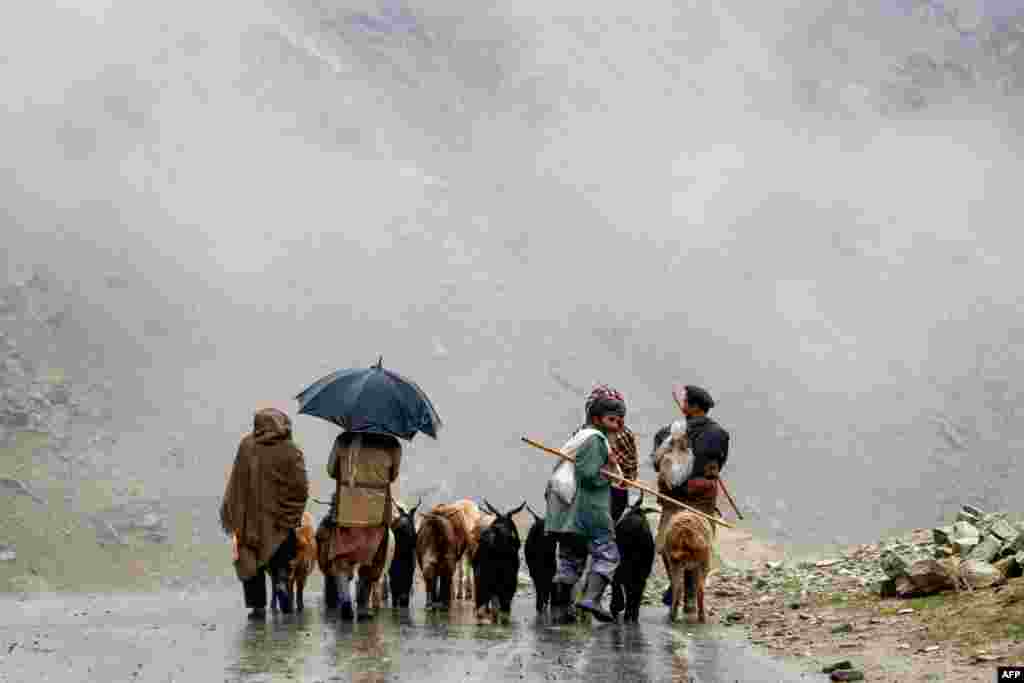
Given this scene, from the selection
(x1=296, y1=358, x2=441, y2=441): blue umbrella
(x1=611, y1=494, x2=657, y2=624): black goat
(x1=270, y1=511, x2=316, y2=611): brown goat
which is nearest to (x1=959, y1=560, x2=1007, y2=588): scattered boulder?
(x1=611, y1=494, x2=657, y2=624): black goat

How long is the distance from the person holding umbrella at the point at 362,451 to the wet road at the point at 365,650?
65cm

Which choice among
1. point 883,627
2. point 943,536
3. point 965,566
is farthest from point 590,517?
point 943,536

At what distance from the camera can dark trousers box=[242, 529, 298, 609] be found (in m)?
12.5

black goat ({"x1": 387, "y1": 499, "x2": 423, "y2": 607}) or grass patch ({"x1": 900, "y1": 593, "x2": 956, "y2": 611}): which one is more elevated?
black goat ({"x1": 387, "y1": 499, "x2": 423, "y2": 607})

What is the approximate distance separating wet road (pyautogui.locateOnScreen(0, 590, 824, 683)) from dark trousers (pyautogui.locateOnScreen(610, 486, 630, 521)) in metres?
1.43

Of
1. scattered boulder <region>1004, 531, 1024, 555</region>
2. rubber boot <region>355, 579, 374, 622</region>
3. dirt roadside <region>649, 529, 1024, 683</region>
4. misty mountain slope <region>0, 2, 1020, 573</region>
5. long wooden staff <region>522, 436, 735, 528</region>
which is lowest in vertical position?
dirt roadside <region>649, 529, 1024, 683</region>

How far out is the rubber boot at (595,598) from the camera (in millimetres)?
12062

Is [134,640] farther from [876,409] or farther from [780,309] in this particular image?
[780,309]

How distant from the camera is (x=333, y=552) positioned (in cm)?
1270

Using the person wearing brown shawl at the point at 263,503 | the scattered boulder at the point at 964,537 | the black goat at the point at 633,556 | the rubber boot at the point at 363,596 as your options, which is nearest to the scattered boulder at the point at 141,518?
the rubber boot at the point at 363,596

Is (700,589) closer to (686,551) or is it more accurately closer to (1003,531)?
(686,551)

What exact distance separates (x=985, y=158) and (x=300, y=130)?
121 feet

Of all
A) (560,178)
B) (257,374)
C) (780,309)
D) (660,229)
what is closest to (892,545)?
(257,374)

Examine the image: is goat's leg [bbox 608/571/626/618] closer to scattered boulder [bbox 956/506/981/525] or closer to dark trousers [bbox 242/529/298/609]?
dark trousers [bbox 242/529/298/609]
